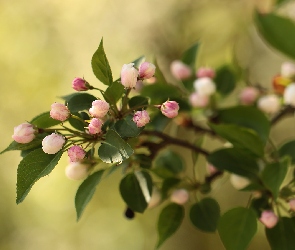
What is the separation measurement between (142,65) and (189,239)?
4.96 feet

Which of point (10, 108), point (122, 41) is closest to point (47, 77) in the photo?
point (10, 108)


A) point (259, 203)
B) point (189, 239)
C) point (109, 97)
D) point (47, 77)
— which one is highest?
point (109, 97)

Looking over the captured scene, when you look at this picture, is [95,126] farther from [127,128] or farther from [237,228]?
[237,228]

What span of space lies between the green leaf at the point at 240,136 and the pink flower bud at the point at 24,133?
23 centimetres

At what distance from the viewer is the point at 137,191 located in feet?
2.29

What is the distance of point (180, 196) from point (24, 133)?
0.28 metres

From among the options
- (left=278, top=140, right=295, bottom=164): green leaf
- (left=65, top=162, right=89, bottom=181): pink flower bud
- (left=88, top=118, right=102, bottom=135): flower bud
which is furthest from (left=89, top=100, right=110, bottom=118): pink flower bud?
(left=278, top=140, right=295, bottom=164): green leaf

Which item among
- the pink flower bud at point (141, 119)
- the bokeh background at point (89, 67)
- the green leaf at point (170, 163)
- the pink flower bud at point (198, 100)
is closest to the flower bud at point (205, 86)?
the pink flower bud at point (198, 100)

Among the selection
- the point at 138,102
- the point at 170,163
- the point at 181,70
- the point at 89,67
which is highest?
the point at 138,102

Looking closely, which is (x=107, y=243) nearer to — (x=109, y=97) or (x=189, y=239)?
(x=189, y=239)

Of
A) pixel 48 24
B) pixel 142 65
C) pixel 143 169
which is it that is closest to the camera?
pixel 142 65

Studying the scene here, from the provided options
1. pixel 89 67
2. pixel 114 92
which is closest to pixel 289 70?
pixel 114 92

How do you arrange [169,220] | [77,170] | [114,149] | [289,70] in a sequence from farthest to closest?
[289,70], [169,220], [77,170], [114,149]

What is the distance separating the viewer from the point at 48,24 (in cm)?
216
